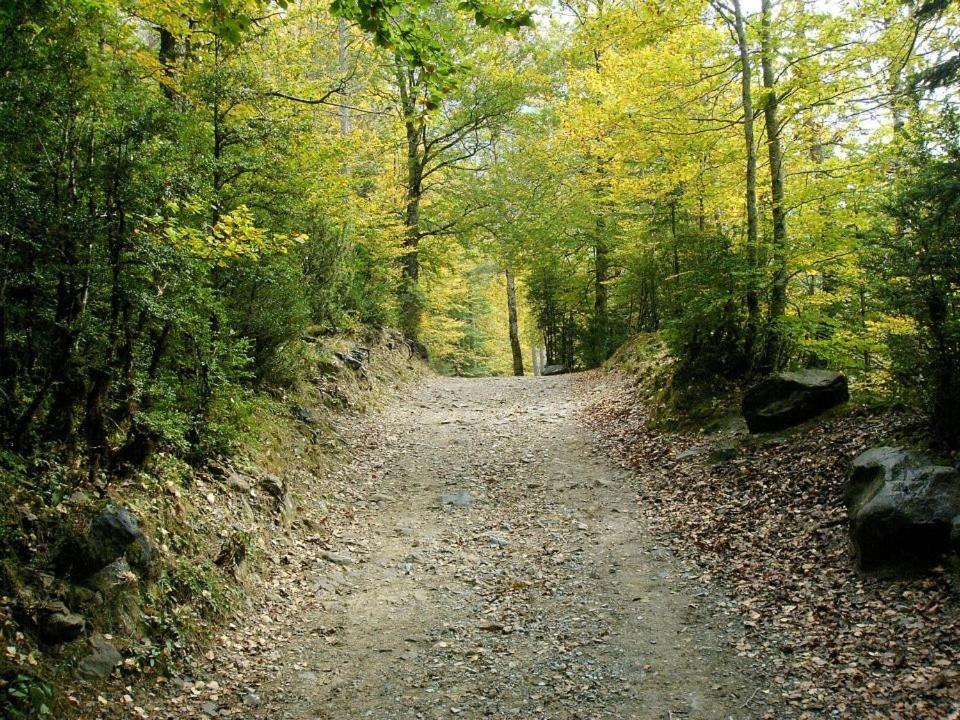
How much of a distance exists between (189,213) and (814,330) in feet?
26.7

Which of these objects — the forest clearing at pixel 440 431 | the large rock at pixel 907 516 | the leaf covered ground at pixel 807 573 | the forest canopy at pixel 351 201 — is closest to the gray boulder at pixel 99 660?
the forest clearing at pixel 440 431

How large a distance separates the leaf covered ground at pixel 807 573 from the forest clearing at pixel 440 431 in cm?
4

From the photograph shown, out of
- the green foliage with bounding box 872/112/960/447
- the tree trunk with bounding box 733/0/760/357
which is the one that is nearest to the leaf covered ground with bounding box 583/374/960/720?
the green foliage with bounding box 872/112/960/447

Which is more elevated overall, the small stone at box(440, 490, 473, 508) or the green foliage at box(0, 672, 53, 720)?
the green foliage at box(0, 672, 53, 720)

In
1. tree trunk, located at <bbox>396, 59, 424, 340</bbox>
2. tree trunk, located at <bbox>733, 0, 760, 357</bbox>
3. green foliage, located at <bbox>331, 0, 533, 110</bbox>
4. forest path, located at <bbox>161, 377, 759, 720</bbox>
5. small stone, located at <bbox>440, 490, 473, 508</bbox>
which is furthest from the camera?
tree trunk, located at <bbox>396, 59, 424, 340</bbox>

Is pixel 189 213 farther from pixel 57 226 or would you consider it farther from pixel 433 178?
pixel 433 178

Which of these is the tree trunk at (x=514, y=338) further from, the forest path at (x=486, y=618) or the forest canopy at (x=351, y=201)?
the forest path at (x=486, y=618)

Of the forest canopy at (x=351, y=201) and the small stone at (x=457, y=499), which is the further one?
the small stone at (x=457, y=499)

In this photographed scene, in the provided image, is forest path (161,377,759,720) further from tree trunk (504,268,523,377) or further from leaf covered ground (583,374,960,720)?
tree trunk (504,268,523,377)

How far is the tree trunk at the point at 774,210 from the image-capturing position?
352 inches

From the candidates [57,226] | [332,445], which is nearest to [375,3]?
[57,226]

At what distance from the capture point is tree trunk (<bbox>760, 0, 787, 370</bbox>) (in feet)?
29.4

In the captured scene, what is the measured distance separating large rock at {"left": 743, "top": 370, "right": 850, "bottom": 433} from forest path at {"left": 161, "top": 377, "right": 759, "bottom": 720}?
210cm

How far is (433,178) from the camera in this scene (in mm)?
22828
